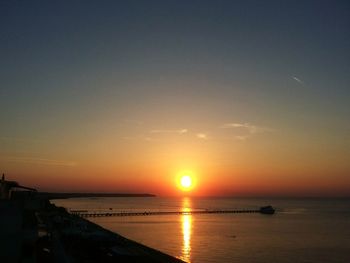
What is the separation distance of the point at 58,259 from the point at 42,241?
11.5ft

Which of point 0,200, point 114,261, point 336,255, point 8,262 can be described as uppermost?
point 0,200

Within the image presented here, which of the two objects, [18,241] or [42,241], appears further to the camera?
[42,241]

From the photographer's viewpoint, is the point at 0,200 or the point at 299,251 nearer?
the point at 0,200

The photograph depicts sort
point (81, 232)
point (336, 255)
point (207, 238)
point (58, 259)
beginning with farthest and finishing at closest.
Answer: point (207, 238), point (336, 255), point (81, 232), point (58, 259)

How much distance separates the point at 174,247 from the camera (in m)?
71.0

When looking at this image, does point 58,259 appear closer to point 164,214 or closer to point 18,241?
point 18,241

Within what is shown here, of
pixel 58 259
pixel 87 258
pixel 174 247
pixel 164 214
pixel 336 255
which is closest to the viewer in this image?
pixel 58 259

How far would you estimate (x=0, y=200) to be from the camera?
61.8 ft

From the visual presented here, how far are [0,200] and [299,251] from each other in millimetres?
59700

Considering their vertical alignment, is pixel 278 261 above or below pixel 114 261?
below

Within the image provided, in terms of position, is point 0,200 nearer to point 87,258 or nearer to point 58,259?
point 58,259

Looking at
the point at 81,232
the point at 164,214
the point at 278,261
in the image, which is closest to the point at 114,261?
the point at 81,232

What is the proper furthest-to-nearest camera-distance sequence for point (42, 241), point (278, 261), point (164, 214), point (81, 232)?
point (164, 214) → point (278, 261) → point (81, 232) → point (42, 241)

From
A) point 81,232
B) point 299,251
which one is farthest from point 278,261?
point 81,232
